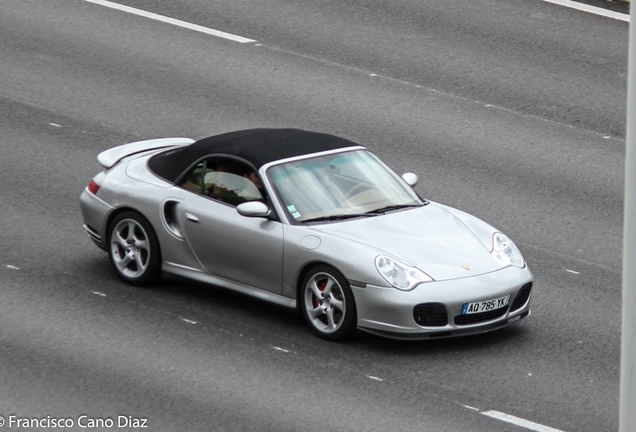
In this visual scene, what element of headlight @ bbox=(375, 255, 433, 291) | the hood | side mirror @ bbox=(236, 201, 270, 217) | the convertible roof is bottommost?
headlight @ bbox=(375, 255, 433, 291)

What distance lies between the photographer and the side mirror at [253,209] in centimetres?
927

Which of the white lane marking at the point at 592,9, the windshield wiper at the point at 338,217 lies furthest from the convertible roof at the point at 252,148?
the white lane marking at the point at 592,9

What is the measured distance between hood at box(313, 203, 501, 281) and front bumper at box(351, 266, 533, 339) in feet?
0.43

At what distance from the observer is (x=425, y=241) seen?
9281 millimetres

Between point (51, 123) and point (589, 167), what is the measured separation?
6312 millimetres

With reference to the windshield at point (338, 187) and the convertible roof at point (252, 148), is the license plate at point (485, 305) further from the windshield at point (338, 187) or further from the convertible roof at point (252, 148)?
the convertible roof at point (252, 148)

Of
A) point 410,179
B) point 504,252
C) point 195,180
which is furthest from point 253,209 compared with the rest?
point 504,252

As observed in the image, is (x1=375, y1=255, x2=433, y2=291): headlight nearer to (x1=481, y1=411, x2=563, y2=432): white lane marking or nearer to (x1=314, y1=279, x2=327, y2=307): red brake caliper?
(x1=314, y1=279, x2=327, y2=307): red brake caliper

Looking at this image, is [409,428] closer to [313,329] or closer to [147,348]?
[313,329]

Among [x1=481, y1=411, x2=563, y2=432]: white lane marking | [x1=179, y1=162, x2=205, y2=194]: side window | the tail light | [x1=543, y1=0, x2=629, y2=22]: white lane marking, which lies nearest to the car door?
[x1=179, y1=162, x2=205, y2=194]: side window

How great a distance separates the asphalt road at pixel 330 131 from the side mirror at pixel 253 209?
0.90m

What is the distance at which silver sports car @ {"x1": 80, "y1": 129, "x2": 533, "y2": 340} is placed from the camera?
8.84m

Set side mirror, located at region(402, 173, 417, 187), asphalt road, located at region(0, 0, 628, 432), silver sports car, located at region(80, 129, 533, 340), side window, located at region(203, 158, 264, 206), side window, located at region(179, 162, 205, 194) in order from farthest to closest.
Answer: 1. side mirror, located at region(402, 173, 417, 187)
2. side window, located at region(179, 162, 205, 194)
3. side window, located at region(203, 158, 264, 206)
4. silver sports car, located at region(80, 129, 533, 340)
5. asphalt road, located at region(0, 0, 628, 432)

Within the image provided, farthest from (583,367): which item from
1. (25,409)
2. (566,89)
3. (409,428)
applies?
(566,89)
